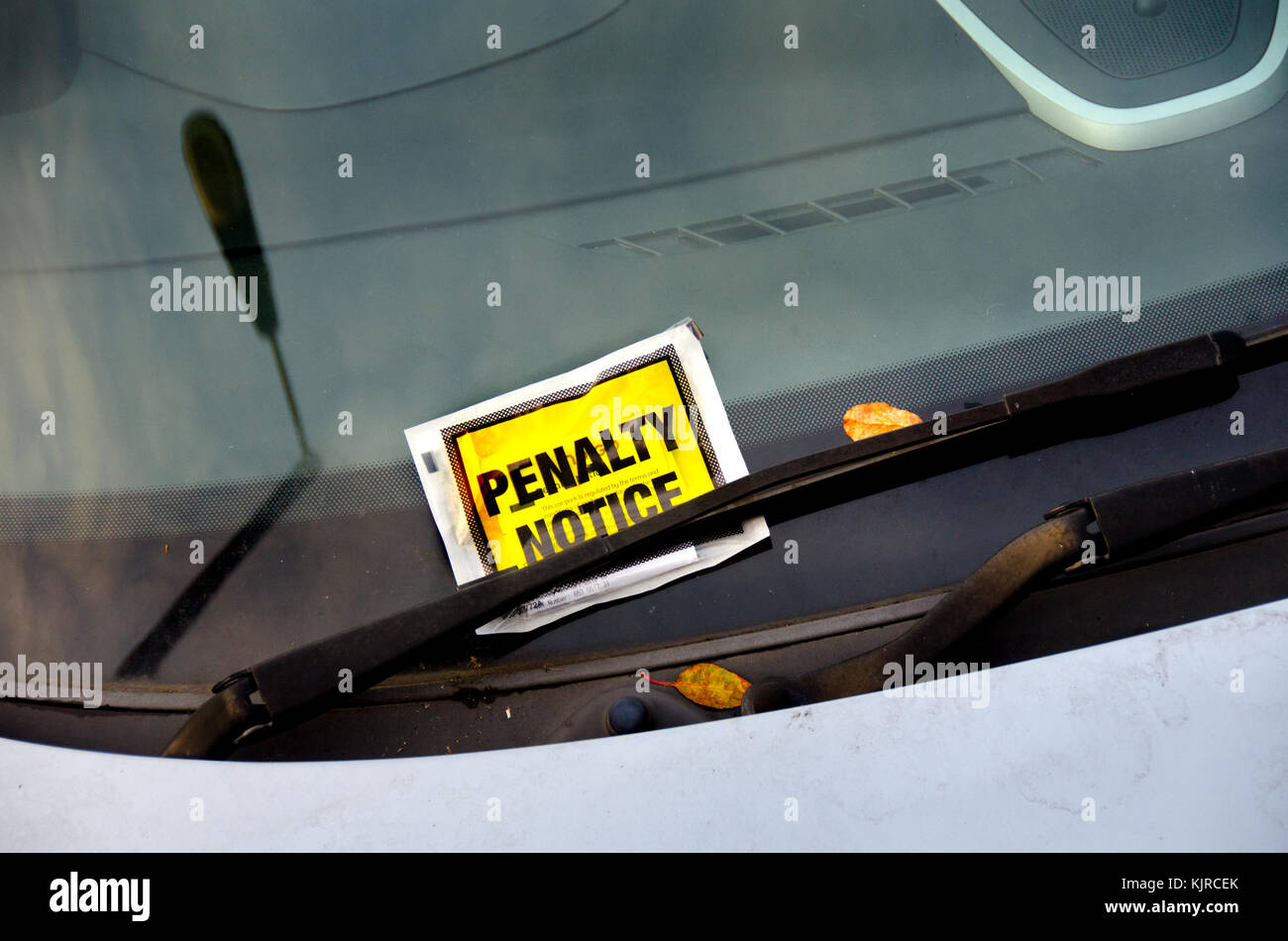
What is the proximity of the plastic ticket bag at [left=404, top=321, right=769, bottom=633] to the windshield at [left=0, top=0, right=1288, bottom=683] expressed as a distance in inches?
1.1

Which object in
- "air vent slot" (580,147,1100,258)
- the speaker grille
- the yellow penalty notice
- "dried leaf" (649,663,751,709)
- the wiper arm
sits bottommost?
"dried leaf" (649,663,751,709)

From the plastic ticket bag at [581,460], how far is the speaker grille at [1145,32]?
2.20 ft

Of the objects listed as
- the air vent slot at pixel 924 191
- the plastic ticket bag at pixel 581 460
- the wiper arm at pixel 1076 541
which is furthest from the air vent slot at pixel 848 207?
the wiper arm at pixel 1076 541

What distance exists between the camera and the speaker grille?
124cm

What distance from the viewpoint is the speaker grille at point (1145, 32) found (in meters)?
1.24

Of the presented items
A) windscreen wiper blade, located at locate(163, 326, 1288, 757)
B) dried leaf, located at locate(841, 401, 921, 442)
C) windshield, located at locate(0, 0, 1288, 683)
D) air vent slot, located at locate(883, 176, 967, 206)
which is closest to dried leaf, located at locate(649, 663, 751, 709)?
windshield, located at locate(0, 0, 1288, 683)

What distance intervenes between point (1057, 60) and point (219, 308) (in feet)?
3.88

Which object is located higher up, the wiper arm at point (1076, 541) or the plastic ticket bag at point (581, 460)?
the plastic ticket bag at point (581, 460)

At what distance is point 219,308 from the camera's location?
4.04ft

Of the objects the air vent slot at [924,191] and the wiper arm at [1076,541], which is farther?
the air vent slot at [924,191]

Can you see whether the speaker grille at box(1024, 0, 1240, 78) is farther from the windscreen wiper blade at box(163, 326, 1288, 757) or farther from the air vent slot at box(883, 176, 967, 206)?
the windscreen wiper blade at box(163, 326, 1288, 757)

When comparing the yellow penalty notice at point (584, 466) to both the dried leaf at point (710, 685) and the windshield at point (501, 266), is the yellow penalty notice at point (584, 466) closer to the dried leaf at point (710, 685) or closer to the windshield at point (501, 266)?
the windshield at point (501, 266)
